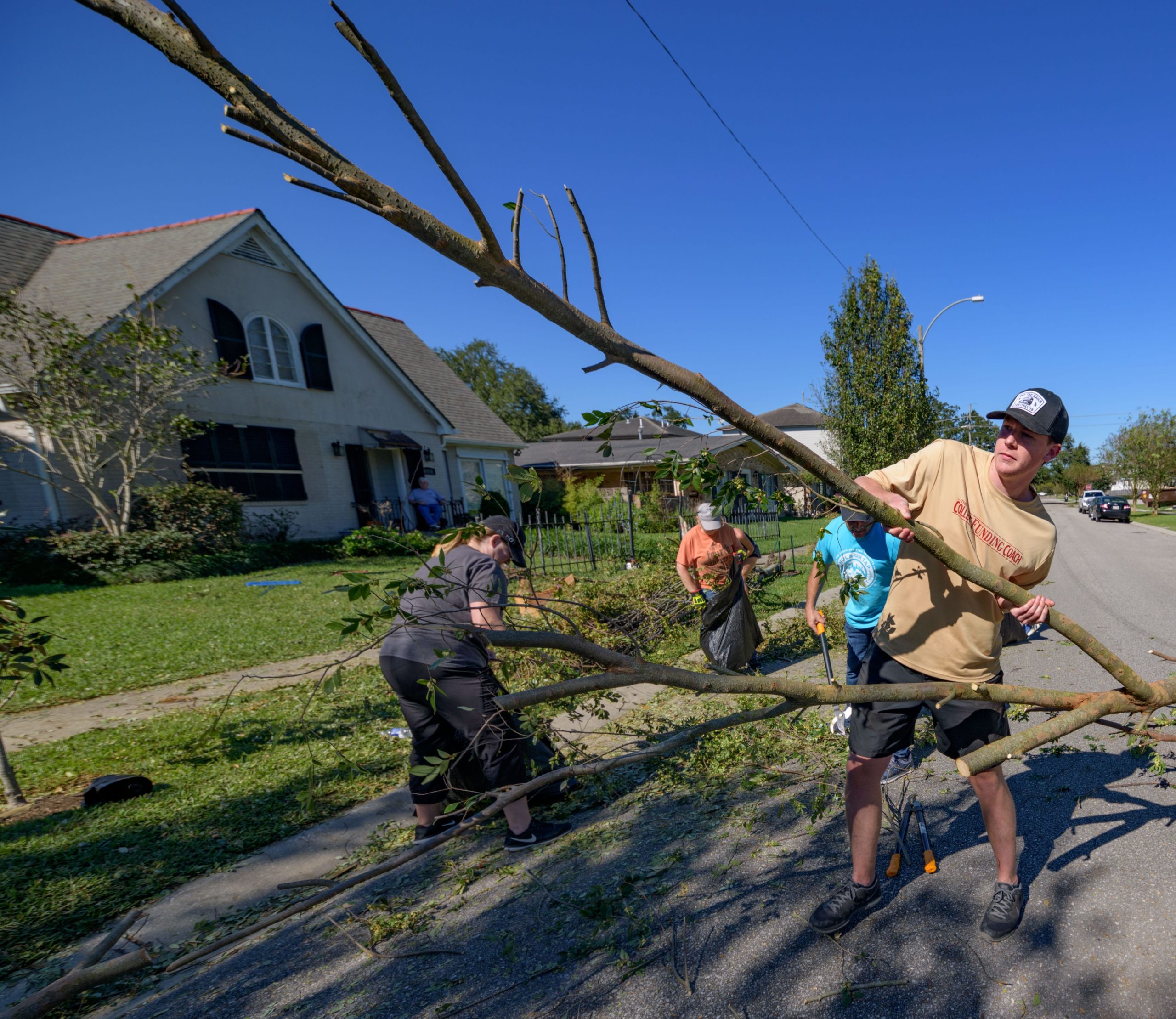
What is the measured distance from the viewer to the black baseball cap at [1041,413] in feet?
7.27

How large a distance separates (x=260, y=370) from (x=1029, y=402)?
1645cm

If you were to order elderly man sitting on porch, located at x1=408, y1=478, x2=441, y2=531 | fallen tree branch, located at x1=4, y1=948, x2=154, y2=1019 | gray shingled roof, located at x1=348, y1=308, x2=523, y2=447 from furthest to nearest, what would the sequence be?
gray shingled roof, located at x1=348, y1=308, x2=523, y2=447
elderly man sitting on porch, located at x1=408, y1=478, x2=441, y2=531
fallen tree branch, located at x1=4, y1=948, x2=154, y2=1019

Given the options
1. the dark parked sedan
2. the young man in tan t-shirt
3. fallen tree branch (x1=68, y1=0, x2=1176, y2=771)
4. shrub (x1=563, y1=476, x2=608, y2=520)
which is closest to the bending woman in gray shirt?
the young man in tan t-shirt

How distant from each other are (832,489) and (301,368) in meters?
16.7

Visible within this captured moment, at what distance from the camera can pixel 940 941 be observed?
240cm

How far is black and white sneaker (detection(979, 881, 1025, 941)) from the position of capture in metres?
2.38

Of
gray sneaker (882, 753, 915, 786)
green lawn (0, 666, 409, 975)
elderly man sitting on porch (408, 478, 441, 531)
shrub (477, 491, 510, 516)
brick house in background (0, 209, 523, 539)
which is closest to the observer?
shrub (477, 491, 510, 516)

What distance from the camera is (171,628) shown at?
846cm

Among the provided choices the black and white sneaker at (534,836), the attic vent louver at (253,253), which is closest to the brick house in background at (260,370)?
the attic vent louver at (253,253)

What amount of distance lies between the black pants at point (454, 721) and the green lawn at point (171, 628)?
7.94ft

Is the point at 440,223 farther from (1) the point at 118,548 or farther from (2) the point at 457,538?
(1) the point at 118,548

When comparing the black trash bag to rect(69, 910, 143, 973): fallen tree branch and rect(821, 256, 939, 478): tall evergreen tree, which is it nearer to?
rect(69, 910, 143, 973): fallen tree branch

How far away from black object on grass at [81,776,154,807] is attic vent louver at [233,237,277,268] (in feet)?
46.3

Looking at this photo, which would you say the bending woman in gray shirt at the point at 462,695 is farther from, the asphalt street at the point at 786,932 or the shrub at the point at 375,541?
→ the shrub at the point at 375,541
